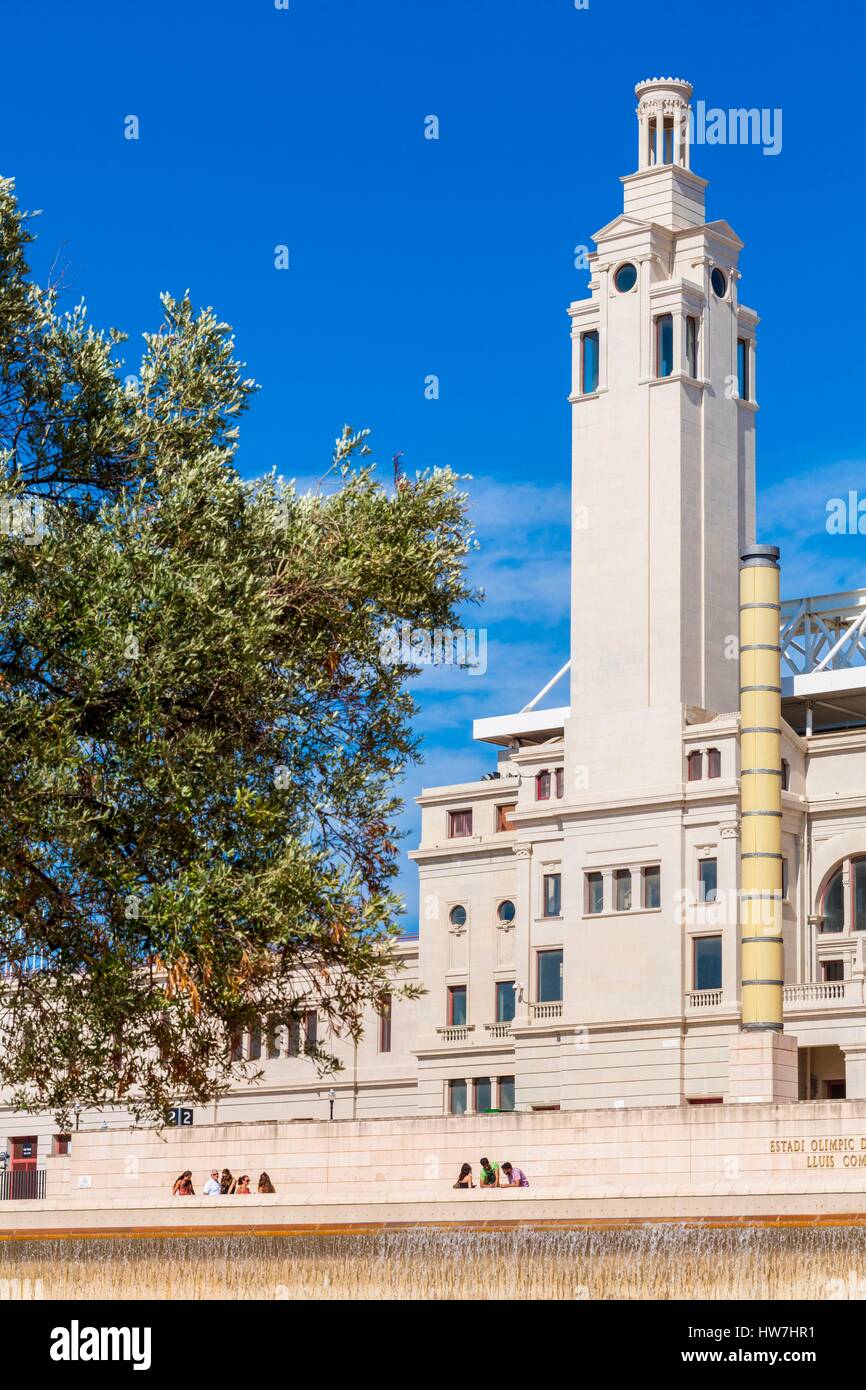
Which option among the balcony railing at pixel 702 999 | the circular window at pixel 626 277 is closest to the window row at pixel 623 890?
the balcony railing at pixel 702 999

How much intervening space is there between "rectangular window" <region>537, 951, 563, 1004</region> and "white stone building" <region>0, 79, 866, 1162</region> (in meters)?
0.09

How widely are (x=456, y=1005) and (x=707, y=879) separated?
16338 millimetres

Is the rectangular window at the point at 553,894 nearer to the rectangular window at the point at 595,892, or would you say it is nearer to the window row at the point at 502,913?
the rectangular window at the point at 595,892

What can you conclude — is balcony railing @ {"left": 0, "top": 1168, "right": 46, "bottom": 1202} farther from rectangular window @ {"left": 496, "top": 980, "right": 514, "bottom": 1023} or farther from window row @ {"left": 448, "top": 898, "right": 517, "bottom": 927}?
window row @ {"left": 448, "top": 898, "right": 517, "bottom": 927}

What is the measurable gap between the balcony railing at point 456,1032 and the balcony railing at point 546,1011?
6.06m

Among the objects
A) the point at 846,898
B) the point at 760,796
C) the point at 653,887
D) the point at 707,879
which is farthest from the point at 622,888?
the point at 760,796

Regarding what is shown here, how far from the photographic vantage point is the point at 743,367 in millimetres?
88875

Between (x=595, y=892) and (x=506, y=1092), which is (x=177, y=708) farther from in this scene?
(x=506, y=1092)

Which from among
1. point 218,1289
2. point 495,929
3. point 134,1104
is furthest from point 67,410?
point 495,929

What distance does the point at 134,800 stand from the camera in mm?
25141

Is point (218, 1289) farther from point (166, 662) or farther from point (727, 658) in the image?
point (727, 658)

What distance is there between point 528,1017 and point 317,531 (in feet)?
196

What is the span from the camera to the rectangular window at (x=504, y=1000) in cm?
8969

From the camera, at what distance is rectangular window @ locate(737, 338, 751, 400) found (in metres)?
88.4
